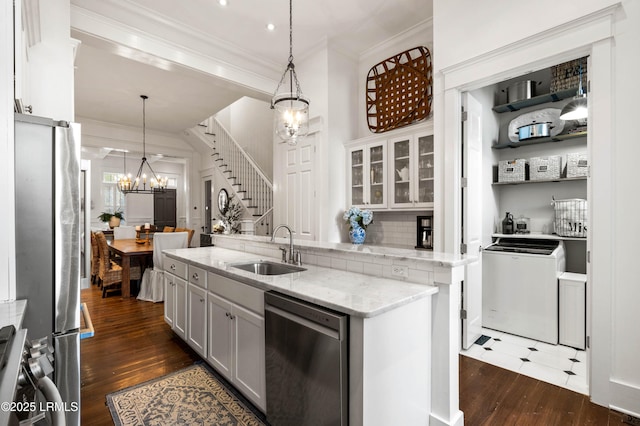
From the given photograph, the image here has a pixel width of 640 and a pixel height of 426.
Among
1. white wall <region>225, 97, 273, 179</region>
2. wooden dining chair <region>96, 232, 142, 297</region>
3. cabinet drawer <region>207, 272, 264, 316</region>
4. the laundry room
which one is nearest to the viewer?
cabinet drawer <region>207, 272, 264, 316</region>

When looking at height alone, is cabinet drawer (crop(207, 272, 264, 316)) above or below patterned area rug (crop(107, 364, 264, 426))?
above

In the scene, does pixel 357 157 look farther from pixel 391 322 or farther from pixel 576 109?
pixel 391 322

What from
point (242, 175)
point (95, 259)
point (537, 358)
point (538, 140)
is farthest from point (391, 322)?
point (242, 175)

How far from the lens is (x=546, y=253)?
3.30 metres

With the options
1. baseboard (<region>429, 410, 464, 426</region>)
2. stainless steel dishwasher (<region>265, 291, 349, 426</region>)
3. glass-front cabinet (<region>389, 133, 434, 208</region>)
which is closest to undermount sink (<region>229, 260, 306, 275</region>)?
stainless steel dishwasher (<region>265, 291, 349, 426</region>)

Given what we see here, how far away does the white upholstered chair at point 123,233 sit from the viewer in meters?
6.83

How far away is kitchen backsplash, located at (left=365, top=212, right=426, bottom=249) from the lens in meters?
4.23

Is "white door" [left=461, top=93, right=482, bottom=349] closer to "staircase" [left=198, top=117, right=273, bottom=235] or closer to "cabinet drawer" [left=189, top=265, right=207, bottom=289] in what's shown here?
"cabinet drawer" [left=189, top=265, right=207, bottom=289]

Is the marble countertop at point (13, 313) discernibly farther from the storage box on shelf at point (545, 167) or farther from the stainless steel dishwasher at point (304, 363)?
the storage box on shelf at point (545, 167)

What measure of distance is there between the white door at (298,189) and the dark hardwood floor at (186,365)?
2.10m

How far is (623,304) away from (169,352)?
3704 mm

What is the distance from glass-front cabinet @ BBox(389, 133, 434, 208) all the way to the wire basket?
1.45 meters

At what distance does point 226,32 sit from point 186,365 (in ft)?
12.3

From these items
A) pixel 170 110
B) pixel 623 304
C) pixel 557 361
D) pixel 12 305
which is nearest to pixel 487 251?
pixel 557 361
